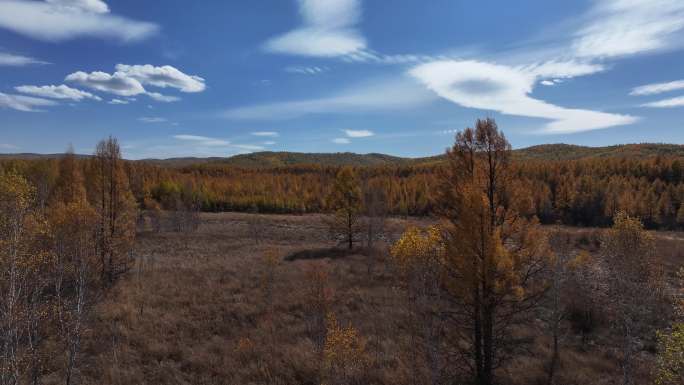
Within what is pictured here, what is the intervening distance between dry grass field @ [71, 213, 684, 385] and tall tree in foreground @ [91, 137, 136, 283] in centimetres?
193

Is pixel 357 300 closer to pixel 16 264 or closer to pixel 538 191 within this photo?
pixel 16 264

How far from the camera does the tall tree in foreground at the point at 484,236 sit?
10.8 m

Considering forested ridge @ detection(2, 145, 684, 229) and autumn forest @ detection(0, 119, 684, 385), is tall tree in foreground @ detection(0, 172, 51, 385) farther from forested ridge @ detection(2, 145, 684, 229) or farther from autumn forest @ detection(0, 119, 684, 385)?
forested ridge @ detection(2, 145, 684, 229)

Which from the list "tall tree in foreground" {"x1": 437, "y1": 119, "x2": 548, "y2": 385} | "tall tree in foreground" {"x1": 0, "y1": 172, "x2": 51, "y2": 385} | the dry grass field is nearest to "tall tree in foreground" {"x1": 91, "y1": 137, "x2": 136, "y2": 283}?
the dry grass field

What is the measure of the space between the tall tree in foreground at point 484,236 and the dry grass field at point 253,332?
106 inches

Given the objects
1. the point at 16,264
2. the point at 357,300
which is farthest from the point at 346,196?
the point at 16,264

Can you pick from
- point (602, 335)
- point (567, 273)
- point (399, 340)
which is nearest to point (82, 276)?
point (399, 340)

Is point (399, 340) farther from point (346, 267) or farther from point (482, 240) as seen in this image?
point (346, 267)

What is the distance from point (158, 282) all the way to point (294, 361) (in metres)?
15.5

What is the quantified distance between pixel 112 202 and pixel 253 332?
46.8ft

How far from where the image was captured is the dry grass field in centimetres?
1348

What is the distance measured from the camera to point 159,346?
15.4 meters

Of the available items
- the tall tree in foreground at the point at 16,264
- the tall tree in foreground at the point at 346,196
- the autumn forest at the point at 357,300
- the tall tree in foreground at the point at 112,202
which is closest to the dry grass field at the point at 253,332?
the autumn forest at the point at 357,300

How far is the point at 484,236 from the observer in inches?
430
